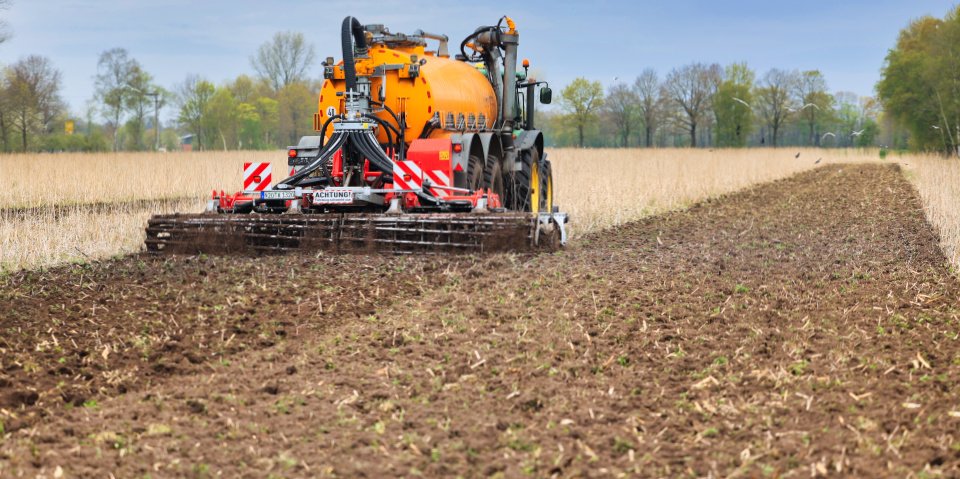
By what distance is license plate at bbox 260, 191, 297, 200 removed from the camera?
9.97 meters

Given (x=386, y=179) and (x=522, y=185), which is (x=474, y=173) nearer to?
(x=386, y=179)

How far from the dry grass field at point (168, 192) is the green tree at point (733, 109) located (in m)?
24.8

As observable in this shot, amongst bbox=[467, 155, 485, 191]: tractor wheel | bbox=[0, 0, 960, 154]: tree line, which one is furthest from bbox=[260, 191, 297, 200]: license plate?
bbox=[0, 0, 960, 154]: tree line

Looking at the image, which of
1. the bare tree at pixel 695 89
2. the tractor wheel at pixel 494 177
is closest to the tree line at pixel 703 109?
the bare tree at pixel 695 89

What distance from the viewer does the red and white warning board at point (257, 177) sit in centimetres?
1032

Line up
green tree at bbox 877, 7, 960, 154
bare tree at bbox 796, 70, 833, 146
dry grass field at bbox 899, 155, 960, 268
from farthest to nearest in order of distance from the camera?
bare tree at bbox 796, 70, 833, 146 < green tree at bbox 877, 7, 960, 154 < dry grass field at bbox 899, 155, 960, 268

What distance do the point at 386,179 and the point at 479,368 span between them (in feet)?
17.6

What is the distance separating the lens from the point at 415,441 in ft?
13.3

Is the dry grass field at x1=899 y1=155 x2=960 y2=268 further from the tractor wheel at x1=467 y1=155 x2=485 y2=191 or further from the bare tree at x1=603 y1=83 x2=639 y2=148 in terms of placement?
the bare tree at x1=603 y1=83 x2=639 y2=148

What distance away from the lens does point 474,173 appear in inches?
411

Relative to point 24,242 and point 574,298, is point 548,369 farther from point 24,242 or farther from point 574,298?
point 24,242

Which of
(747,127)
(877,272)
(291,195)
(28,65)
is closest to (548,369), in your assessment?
(877,272)

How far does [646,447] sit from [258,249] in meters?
6.19

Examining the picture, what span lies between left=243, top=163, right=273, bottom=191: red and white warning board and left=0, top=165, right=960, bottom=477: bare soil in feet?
5.19
